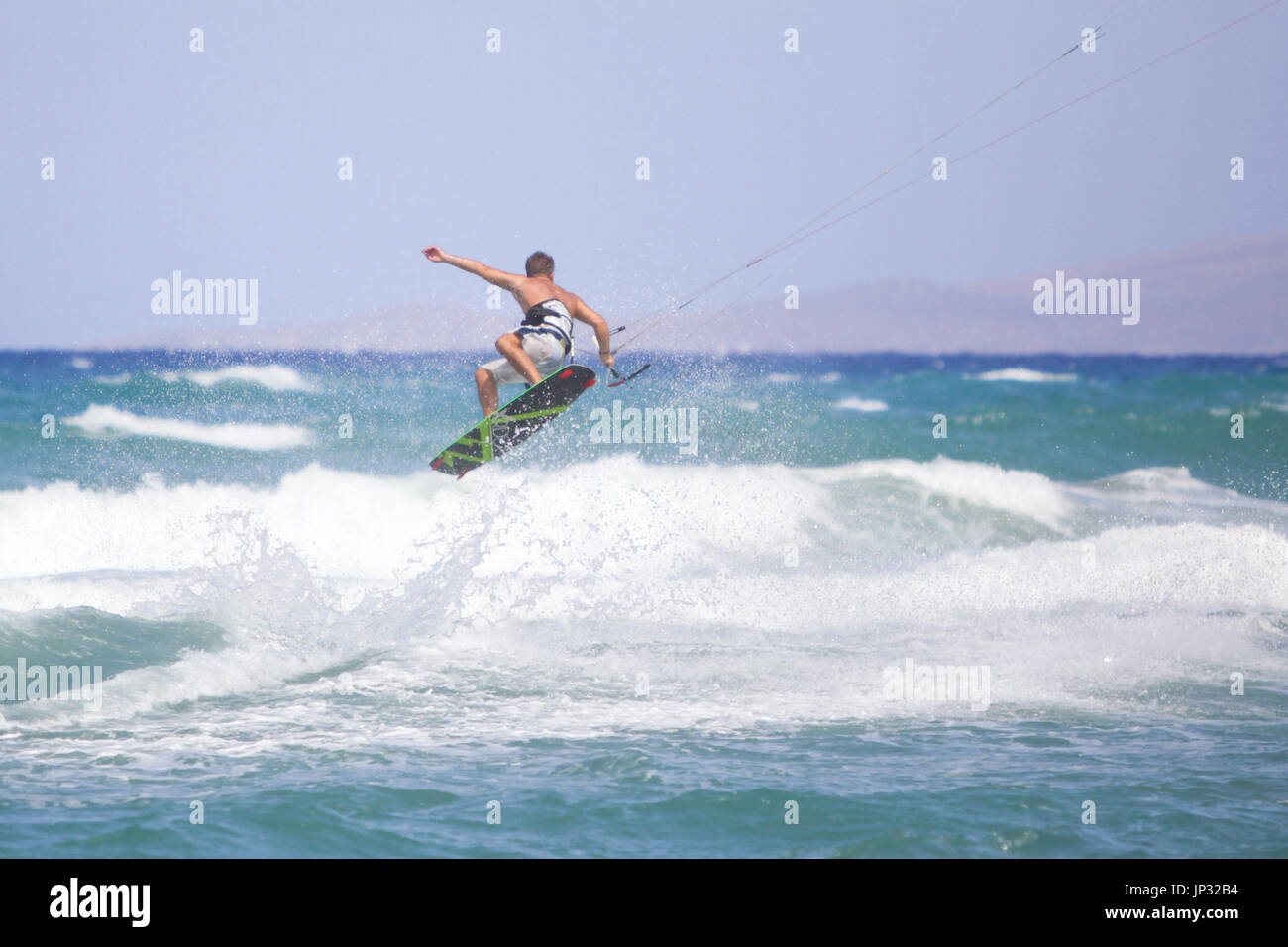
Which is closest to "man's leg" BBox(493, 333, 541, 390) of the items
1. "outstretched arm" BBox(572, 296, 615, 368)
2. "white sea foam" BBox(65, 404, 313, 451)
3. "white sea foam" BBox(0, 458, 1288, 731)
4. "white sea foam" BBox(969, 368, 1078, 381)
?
"outstretched arm" BBox(572, 296, 615, 368)

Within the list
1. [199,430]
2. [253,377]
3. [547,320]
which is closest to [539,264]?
[547,320]

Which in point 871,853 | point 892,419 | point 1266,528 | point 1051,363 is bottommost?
point 871,853

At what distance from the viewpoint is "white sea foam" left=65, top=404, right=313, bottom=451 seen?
22.9 m

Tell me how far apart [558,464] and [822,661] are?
34.8 feet

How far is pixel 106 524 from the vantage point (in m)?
16.3

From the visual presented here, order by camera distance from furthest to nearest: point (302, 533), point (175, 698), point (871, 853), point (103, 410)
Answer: point (103, 410) → point (302, 533) → point (175, 698) → point (871, 853)

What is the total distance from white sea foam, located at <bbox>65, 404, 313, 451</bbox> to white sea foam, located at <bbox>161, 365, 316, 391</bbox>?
3332 mm

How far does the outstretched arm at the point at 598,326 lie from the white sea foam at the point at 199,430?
14.4 metres

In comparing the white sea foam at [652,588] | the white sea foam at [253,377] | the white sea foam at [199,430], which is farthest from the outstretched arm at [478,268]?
the white sea foam at [253,377]

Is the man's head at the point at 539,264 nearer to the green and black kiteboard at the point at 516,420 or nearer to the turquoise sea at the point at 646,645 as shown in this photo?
the green and black kiteboard at the point at 516,420

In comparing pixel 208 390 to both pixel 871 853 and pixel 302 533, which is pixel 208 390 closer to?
pixel 302 533

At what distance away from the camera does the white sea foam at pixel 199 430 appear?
22906 millimetres

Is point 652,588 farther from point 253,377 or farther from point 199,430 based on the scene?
point 253,377

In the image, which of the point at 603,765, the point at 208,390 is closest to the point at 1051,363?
the point at 208,390
